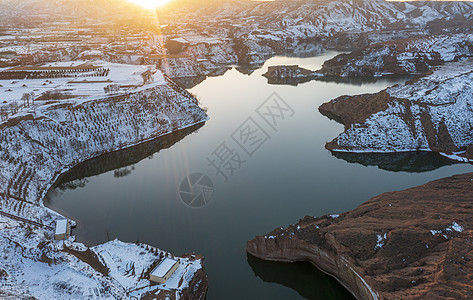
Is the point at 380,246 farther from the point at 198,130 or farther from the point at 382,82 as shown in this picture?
the point at 382,82

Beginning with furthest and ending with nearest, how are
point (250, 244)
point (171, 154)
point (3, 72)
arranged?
1. point (3, 72)
2. point (171, 154)
3. point (250, 244)

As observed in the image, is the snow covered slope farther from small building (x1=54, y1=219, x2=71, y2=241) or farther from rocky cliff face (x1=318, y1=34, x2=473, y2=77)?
rocky cliff face (x1=318, y1=34, x2=473, y2=77)

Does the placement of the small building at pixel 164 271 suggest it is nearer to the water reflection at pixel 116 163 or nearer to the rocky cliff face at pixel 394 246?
the rocky cliff face at pixel 394 246

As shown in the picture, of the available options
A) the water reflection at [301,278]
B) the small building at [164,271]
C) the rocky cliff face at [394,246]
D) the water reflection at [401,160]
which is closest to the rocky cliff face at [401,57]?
the water reflection at [401,160]

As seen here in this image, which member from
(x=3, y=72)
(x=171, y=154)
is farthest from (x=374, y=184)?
(x=3, y=72)

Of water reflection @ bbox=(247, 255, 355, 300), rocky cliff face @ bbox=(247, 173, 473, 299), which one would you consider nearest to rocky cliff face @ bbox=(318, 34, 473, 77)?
rocky cliff face @ bbox=(247, 173, 473, 299)

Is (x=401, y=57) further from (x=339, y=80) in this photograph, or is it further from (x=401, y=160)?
(x=401, y=160)

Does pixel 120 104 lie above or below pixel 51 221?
above
